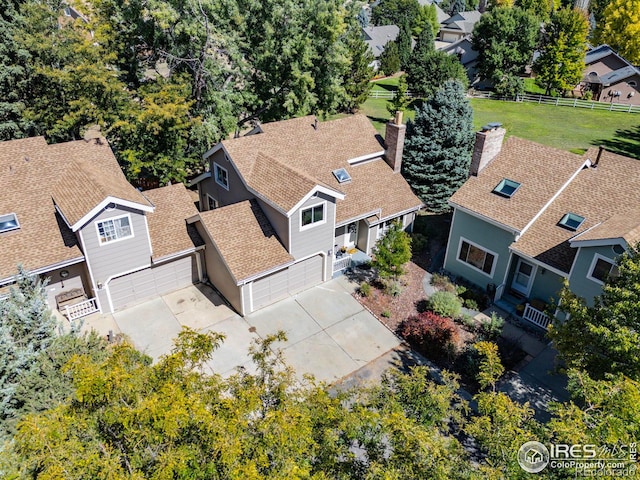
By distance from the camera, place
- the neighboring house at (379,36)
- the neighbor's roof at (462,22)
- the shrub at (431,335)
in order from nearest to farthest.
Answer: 1. the shrub at (431,335)
2. the neighboring house at (379,36)
3. the neighbor's roof at (462,22)

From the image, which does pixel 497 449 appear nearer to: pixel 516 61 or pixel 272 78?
pixel 272 78

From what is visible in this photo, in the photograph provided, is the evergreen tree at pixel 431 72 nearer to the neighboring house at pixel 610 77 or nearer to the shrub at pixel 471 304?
the neighboring house at pixel 610 77

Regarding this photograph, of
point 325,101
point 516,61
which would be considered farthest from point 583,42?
point 325,101

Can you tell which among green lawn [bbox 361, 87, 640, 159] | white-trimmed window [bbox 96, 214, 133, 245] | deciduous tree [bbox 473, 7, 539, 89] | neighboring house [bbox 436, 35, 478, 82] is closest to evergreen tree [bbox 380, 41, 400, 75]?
neighboring house [bbox 436, 35, 478, 82]

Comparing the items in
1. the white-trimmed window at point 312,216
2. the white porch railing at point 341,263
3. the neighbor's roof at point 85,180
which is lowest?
the white porch railing at point 341,263

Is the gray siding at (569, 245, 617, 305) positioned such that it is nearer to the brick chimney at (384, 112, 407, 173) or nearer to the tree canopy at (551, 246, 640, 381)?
the tree canopy at (551, 246, 640, 381)

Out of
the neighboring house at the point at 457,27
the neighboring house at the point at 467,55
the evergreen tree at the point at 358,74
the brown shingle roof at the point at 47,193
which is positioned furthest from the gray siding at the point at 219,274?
the neighboring house at the point at 457,27
